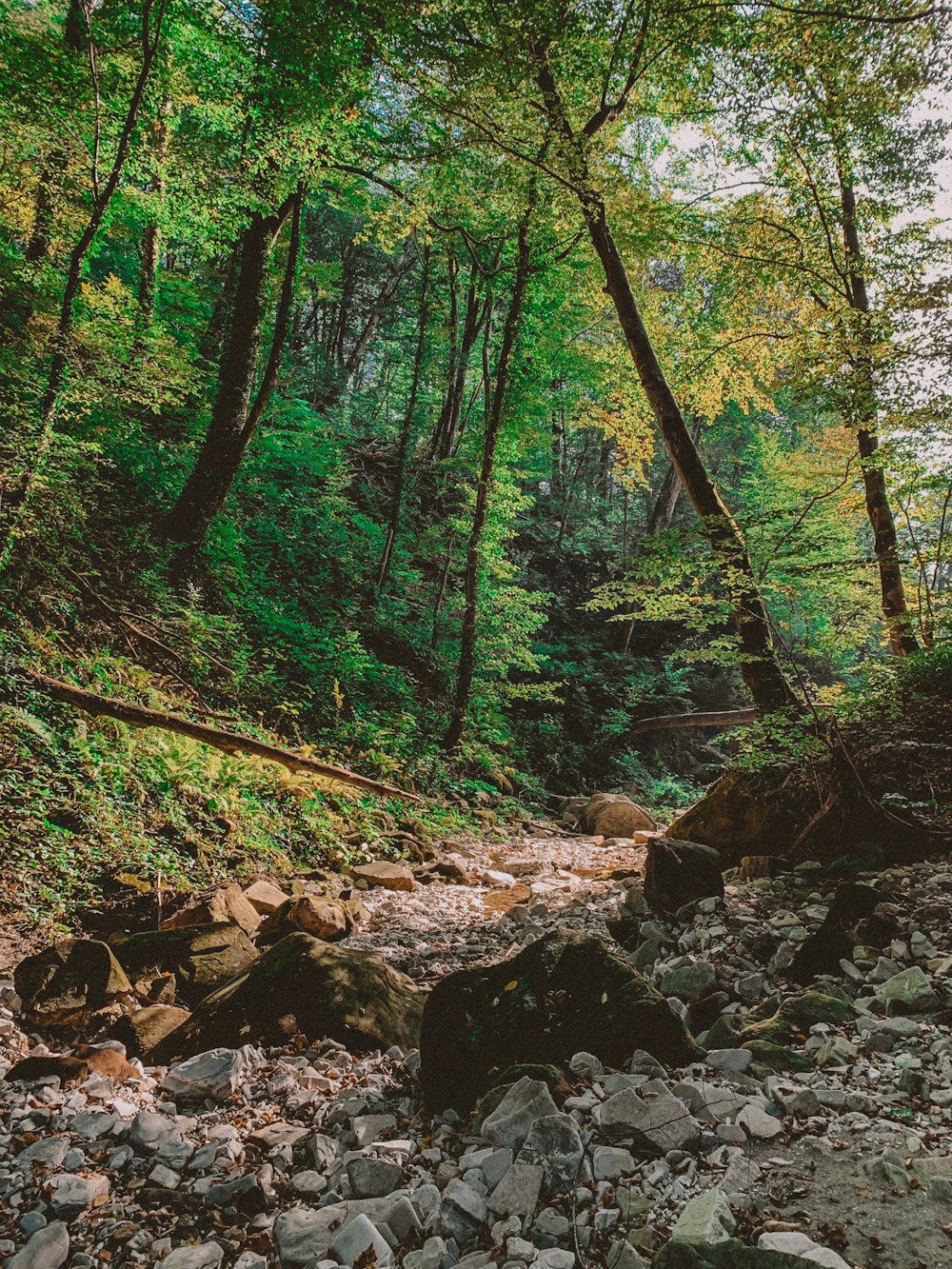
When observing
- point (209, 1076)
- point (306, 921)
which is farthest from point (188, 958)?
point (209, 1076)

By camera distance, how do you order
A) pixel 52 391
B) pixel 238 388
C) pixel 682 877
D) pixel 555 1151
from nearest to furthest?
pixel 555 1151
pixel 682 877
pixel 52 391
pixel 238 388

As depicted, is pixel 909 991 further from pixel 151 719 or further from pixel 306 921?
pixel 151 719

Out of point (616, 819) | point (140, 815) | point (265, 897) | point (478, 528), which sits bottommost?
point (616, 819)

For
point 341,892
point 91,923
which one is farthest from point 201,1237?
point 341,892

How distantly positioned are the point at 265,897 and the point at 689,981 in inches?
151

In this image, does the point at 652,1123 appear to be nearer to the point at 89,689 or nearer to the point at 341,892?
the point at 341,892

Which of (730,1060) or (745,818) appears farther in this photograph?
(745,818)

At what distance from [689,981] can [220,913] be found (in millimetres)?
3561

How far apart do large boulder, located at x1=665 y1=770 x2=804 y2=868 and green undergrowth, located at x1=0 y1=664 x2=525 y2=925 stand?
146 inches

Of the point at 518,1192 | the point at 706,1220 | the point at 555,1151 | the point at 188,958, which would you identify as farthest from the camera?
the point at 188,958

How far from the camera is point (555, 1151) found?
2.23 meters

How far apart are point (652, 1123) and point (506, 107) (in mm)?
11164

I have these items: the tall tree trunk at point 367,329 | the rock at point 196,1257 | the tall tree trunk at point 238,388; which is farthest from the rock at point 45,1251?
the tall tree trunk at point 367,329

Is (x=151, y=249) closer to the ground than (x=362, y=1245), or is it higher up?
higher up
